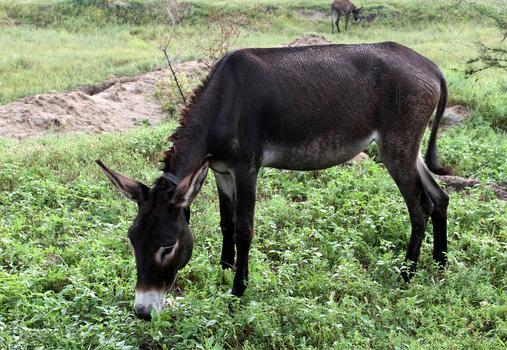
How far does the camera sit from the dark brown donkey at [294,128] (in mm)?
4828

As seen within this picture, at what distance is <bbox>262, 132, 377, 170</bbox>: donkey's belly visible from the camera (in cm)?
542

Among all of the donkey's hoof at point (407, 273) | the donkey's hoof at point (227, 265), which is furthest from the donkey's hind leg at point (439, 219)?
the donkey's hoof at point (227, 265)

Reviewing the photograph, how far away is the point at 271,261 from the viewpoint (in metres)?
5.95

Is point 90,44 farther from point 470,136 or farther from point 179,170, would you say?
point 179,170

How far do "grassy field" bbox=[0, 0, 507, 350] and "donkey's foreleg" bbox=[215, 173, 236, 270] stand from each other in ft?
0.61

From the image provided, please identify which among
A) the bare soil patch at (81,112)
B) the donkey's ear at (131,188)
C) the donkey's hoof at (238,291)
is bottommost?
the bare soil patch at (81,112)

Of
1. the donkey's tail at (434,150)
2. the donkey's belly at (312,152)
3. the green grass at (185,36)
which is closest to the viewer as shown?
the donkey's belly at (312,152)

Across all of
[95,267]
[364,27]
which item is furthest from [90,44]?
[95,267]

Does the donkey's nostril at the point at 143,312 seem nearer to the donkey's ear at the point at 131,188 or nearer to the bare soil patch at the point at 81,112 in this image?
the donkey's ear at the point at 131,188

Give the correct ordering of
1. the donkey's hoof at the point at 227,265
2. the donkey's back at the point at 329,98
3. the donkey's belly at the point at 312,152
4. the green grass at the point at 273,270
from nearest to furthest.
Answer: the green grass at the point at 273,270, the donkey's back at the point at 329,98, the donkey's belly at the point at 312,152, the donkey's hoof at the point at 227,265

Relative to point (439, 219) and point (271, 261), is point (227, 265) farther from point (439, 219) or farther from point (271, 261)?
point (439, 219)

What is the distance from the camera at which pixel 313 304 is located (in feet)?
16.3

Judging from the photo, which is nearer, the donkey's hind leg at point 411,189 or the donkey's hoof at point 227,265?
the donkey's hind leg at point 411,189

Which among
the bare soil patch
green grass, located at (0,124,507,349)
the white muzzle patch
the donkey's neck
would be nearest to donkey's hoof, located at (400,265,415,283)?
green grass, located at (0,124,507,349)
